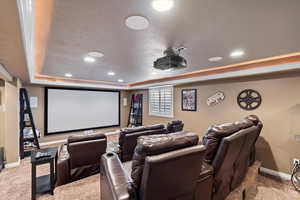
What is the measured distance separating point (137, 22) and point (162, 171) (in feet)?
4.63

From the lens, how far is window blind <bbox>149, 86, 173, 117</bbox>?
17.4 ft

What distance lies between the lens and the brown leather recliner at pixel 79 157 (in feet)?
7.51

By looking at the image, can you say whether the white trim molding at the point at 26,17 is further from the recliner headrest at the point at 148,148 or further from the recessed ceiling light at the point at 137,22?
the recliner headrest at the point at 148,148

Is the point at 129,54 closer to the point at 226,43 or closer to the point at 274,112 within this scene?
the point at 226,43

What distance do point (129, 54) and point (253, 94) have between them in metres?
3.07

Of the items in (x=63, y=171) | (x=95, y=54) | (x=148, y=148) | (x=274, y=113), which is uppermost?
(x=95, y=54)

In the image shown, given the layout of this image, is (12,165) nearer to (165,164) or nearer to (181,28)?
(165,164)

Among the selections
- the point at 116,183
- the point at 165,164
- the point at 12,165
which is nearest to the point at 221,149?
the point at 165,164

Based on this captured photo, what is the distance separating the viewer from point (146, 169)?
1.02 m

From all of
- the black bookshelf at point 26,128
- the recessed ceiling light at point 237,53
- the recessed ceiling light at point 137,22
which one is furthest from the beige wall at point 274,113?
the black bookshelf at point 26,128

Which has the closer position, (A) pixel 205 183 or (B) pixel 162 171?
(B) pixel 162 171

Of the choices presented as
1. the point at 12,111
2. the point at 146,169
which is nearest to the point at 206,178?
the point at 146,169

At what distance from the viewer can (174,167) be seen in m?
1.09

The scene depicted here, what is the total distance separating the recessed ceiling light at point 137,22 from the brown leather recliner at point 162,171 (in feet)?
3.79
